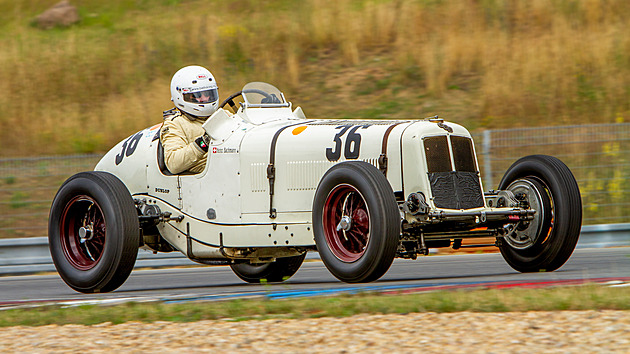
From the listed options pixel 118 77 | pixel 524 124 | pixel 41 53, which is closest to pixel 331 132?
pixel 524 124

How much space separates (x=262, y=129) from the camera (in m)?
9.09

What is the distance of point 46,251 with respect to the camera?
1357 centimetres

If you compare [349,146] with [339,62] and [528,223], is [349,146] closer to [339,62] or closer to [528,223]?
[528,223]

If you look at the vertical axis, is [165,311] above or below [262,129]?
below

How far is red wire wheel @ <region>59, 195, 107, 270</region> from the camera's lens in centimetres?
940

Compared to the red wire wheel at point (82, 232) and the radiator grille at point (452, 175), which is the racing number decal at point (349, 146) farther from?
the red wire wheel at point (82, 232)

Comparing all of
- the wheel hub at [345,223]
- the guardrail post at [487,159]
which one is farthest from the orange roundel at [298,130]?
the guardrail post at [487,159]

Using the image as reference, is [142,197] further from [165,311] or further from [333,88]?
[333,88]

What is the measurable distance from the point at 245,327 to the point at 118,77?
17941 mm

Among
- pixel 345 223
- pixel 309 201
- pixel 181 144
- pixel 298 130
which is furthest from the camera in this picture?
pixel 181 144

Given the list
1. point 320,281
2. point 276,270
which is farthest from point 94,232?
point 320,281

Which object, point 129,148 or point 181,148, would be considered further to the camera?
point 129,148

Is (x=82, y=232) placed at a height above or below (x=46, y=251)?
above

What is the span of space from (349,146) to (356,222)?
71 centimetres
